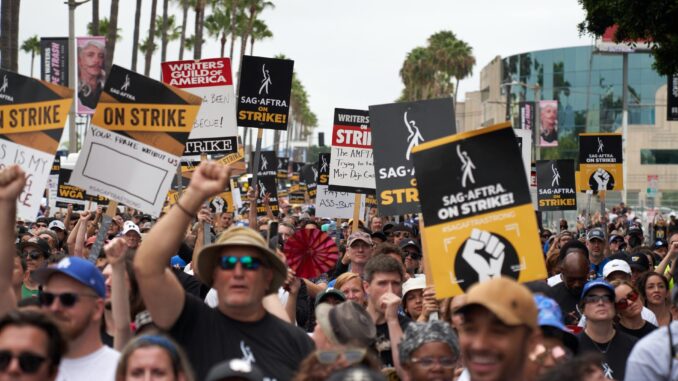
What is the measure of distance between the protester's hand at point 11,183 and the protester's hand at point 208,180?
2.93 ft

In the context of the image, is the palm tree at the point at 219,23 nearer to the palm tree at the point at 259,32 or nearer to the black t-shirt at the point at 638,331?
the palm tree at the point at 259,32

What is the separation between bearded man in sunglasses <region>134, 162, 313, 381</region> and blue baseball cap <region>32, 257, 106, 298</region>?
1.08 ft

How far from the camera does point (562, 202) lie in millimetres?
22672

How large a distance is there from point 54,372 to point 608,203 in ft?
213

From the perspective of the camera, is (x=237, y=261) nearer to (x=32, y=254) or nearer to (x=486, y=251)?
(x=486, y=251)

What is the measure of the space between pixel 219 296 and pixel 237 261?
0.57 ft

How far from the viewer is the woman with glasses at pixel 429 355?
594cm

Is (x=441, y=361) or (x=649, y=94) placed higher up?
(x=649, y=94)

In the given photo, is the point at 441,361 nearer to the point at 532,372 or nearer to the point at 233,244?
the point at 532,372

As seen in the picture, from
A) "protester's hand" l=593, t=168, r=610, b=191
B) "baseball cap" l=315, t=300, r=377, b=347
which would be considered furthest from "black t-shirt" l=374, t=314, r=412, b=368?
"protester's hand" l=593, t=168, r=610, b=191

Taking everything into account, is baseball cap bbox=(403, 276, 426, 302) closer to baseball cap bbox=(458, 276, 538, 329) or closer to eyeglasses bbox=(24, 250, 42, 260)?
eyeglasses bbox=(24, 250, 42, 260)

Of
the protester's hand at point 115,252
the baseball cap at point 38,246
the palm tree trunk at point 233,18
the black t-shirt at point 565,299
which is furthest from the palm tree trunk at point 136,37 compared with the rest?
the protester's hand at point 115,252

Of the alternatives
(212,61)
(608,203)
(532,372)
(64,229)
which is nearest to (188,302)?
(532,372)

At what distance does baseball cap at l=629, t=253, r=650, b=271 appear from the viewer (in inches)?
504
